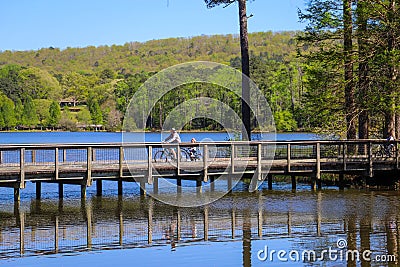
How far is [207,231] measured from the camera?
18.9m

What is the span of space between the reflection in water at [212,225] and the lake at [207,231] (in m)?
0.02

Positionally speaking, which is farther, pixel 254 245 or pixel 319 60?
pixel 319 60

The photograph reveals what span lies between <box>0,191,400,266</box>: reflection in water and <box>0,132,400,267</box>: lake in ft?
0.08

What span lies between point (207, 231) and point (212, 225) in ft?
3.11

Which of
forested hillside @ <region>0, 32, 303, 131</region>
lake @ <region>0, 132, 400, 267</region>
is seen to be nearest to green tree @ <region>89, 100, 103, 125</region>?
forested hillside @ <region>0, 32, 303, 131</region>

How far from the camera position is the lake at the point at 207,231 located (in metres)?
15.8

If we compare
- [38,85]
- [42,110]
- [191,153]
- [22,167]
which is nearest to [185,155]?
[191,153]

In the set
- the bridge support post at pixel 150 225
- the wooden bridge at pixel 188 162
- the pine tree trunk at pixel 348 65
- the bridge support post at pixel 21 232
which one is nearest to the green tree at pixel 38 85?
the pine tree trunk at pixel 348 65

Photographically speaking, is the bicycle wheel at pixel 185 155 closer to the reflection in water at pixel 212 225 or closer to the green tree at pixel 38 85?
the reflection in water at pixel 212 225

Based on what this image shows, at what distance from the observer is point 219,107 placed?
83312 mm

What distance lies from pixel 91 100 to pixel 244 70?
12368 centimetres

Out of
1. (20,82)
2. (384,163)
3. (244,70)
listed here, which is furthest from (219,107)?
(20,82)

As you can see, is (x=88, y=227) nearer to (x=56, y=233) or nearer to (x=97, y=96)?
(x=56, y=233)

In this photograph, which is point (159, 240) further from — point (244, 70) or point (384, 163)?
point (244, 70)
